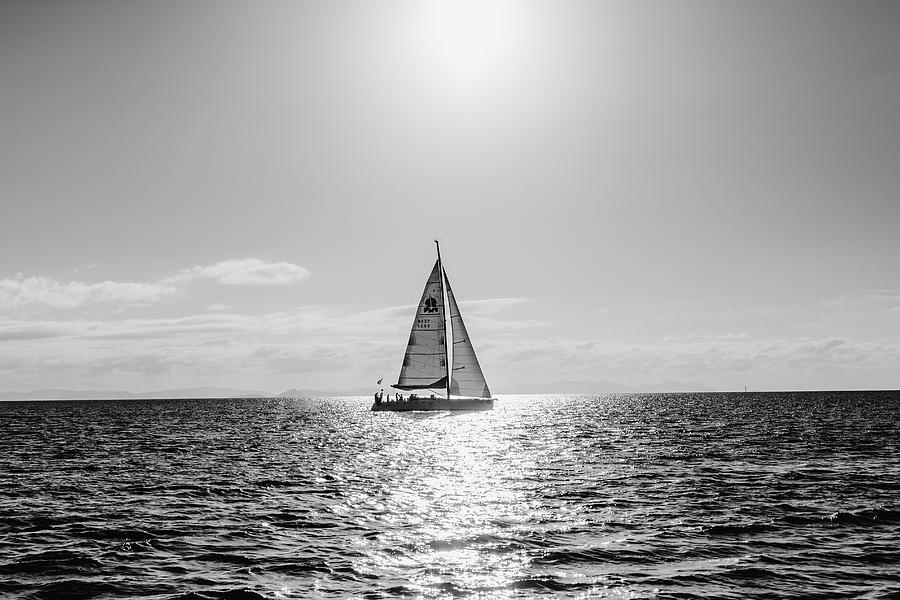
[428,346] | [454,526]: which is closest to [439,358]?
[428,346]

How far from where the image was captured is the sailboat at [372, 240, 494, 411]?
9369 cm

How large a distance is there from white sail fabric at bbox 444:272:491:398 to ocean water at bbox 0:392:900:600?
161 ft

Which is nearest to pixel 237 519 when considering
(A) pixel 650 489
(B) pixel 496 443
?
(A) pixel 650 489

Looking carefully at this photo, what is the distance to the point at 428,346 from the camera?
94.8 m

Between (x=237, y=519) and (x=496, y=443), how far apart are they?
110ft

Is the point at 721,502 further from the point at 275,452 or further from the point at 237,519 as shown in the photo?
the point at 275,452

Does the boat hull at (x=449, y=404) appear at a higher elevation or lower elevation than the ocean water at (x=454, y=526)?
higher

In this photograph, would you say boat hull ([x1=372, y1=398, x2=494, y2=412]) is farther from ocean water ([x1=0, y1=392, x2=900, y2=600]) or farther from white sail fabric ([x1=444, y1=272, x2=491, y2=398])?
ocean water ([x1=0, y1=392, x2=900, y2=600])

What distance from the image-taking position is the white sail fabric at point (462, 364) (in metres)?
93.0

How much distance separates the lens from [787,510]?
24.3 metres

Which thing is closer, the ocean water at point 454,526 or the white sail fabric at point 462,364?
the ocean water at point 454,526

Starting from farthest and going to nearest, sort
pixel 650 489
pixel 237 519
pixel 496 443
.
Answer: pixel 496 443 → pixel 650 489 → pixel 237 519

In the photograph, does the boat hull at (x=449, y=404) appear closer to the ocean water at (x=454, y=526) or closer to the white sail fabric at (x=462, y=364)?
the white sail fabric at (x=462, y=364)

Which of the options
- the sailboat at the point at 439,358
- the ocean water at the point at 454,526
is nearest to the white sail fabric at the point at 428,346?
the sailboat at the point at 439,358
